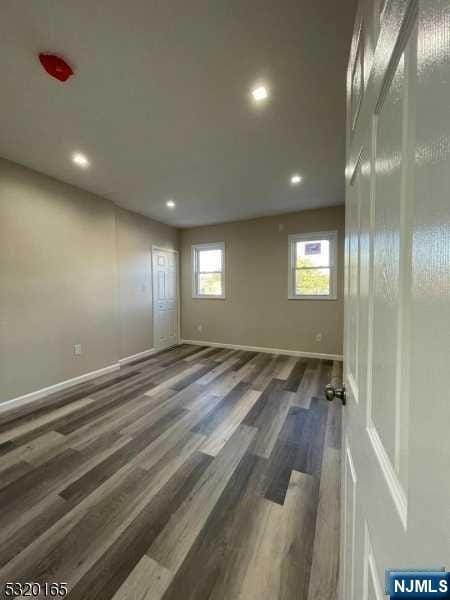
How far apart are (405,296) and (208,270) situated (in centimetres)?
510

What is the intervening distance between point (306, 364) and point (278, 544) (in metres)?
3.00

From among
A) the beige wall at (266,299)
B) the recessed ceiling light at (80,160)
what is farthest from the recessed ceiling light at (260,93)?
the beige wall at (266,299)

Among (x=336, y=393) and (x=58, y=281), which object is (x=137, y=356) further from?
(x=336, y=393)

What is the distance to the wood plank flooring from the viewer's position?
43.0 inches

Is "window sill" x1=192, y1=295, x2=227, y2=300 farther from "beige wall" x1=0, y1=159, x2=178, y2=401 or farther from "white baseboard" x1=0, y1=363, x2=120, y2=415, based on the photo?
"white baseboard" x1=0, y1=363, x2=120, y2=415

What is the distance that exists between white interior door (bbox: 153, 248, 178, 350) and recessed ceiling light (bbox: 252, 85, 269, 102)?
138 inches

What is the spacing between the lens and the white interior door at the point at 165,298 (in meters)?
4.93

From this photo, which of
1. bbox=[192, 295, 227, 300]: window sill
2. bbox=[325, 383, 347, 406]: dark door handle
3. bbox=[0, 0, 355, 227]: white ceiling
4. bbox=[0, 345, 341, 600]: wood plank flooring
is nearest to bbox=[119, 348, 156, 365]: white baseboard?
bbox=[0, 345, 341, 600]: wood plank flooring

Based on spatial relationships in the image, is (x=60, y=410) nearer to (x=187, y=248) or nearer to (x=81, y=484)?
(x=81, y=484)

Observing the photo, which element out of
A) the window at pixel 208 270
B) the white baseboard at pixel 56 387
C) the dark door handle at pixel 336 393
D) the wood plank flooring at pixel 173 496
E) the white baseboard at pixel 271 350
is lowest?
the wood plank flooring at pixel 173 496

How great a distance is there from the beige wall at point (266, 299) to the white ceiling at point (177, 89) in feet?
4.64

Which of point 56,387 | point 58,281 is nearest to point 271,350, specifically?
point 56,387

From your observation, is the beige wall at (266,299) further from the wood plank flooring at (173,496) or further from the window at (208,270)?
the wood plank flooring at (173,496)

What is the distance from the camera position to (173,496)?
1.50 m
